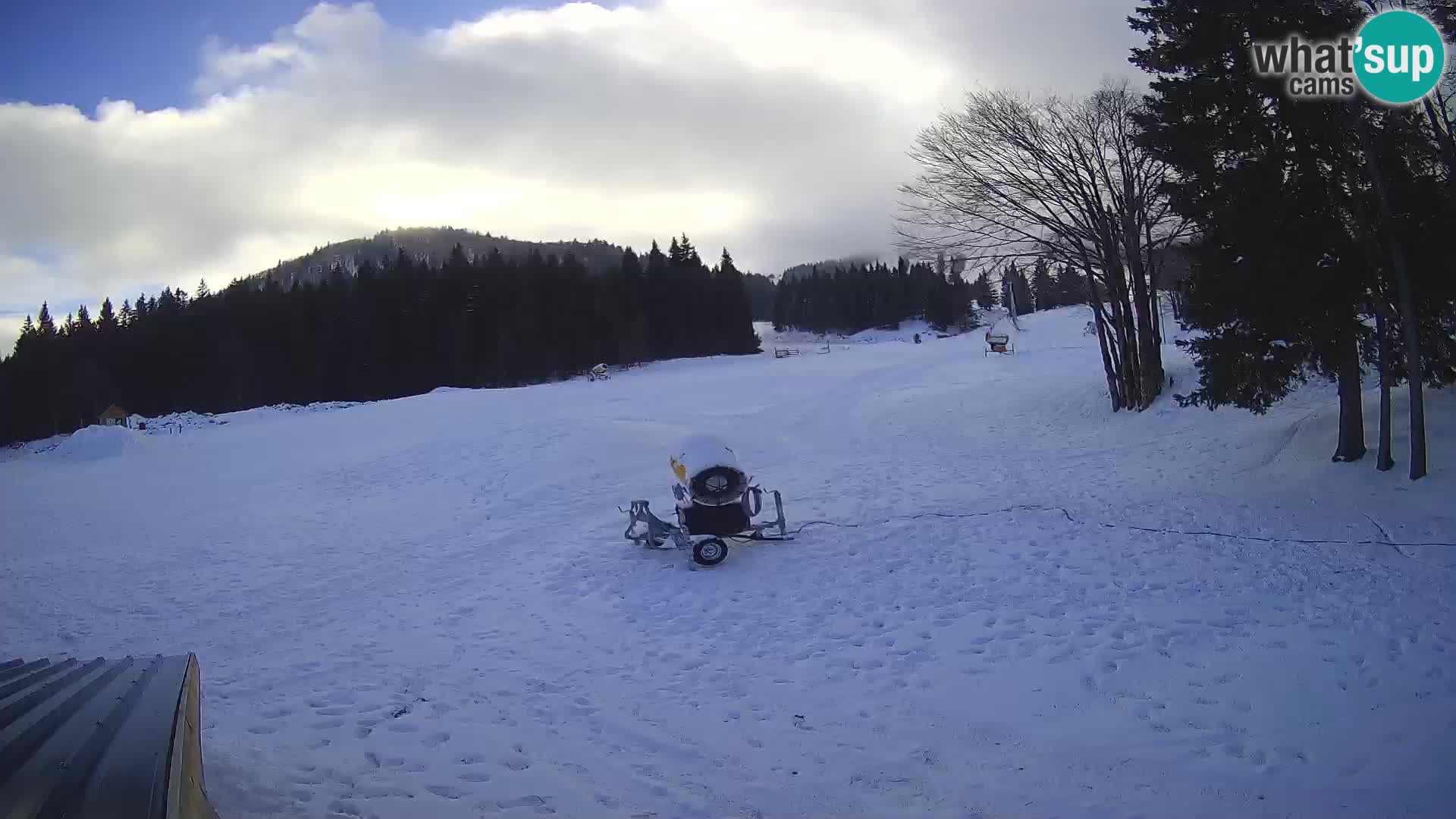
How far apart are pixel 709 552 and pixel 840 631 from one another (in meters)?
2.85

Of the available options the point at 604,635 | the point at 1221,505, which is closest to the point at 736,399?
the point at 1221,505

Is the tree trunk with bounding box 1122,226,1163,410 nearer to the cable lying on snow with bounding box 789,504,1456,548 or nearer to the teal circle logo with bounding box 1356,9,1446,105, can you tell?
the teal circle logo with bounding box 1356,9,1446,105

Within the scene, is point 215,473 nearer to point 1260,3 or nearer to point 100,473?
point 100,473

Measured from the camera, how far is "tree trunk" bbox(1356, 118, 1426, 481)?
9781 mm

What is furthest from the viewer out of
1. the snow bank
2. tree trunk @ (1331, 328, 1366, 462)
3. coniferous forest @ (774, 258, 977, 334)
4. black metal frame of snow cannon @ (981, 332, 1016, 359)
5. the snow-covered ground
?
coniferous forest @ (774, 258, 977, 334)

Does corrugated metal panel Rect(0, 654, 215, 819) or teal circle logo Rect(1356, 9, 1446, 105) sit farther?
teal circle logo Rect(1356, 9, 1446, 105)

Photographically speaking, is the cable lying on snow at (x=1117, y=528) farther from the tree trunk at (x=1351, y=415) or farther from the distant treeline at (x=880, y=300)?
the distant treeline at (x=880, y=300)

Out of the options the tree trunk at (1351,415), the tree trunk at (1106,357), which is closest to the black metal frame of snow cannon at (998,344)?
the tree trunk at (1106,357)

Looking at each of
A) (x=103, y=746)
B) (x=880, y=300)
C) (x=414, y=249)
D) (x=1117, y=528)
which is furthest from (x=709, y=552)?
(x=414, y=249)

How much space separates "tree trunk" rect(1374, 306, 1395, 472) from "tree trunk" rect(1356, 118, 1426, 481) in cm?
53

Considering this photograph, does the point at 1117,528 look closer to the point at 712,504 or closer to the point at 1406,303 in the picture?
the point at 1406,303

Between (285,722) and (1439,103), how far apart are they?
52.9 ft

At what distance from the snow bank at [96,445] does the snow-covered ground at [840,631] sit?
10.5 meters

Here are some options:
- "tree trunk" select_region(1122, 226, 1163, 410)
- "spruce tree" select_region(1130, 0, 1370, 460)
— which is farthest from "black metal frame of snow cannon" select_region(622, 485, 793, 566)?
"tree trunk" select_region(1122, 226, 1163, 410)
